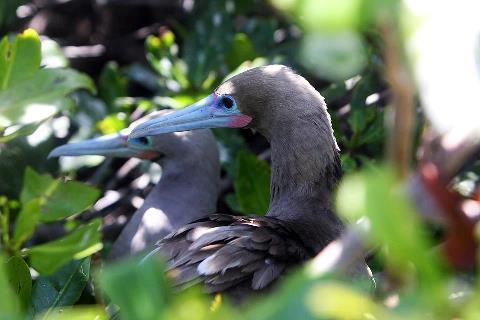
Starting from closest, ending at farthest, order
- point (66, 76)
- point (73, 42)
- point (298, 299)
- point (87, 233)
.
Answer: point (298, 299) → point (87, 233) → point (66, 76) → point (73, 42)

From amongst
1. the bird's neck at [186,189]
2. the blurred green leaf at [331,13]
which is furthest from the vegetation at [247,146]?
the bird's neck at [186,189]

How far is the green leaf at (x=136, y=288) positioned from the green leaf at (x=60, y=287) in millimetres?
994

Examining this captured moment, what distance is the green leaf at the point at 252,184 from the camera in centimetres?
315

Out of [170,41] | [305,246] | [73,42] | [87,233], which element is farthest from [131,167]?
[87,233]

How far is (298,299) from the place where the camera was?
110cm

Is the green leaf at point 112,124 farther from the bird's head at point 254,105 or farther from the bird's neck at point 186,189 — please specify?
the bird's head at point 254,105

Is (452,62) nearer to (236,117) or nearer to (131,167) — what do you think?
(236,117)

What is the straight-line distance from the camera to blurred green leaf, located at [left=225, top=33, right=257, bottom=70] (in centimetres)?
362

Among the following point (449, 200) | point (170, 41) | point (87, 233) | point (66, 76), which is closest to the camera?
point (449, 200)

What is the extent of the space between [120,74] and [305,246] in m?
1.88

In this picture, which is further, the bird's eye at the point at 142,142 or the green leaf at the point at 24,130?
the bird's eye at the point at 142,142

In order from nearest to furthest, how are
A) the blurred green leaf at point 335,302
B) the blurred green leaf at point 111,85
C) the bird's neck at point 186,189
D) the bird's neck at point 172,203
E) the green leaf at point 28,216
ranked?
the blurred green leaf at point 335,302, the green leaf at point 28,216, the bird's neck at point 172,203, the bird's neck at point 186,189, the blurred green leaf at point 111,85

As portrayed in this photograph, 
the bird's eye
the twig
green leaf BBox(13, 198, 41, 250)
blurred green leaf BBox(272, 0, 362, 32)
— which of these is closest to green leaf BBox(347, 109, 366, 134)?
the bird's eye

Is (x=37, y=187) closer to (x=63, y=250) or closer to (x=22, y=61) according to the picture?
(x=22, y=61)
